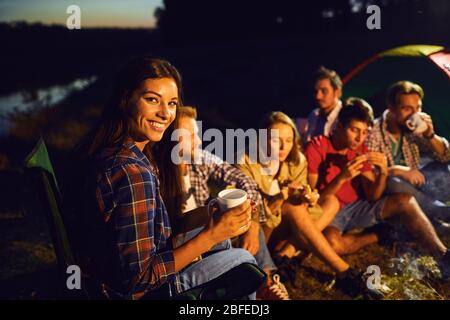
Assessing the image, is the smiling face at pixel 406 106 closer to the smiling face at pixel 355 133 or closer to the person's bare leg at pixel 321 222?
the smiling face at pixel 355 133

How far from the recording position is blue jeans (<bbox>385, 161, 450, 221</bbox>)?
320 cm

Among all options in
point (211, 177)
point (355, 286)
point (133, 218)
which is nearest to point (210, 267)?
point (133, 218)

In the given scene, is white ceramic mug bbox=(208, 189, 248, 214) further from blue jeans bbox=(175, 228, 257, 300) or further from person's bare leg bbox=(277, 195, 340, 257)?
person's bare leg bbox=(277, 195, 340, 257)

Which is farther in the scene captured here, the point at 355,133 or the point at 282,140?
the point at 355,133

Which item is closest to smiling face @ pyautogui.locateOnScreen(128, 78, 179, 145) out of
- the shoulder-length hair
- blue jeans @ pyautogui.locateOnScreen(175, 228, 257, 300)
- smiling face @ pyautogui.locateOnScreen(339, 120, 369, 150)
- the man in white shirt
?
blue jeans @ pyautogui.locateOnScreen(175, 228, 257, 300)

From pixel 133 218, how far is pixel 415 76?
336 centimetres

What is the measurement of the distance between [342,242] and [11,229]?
298 cm

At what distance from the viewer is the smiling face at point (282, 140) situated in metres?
2.73

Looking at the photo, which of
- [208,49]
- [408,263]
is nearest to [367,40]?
[208,49]

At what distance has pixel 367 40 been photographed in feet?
29.1

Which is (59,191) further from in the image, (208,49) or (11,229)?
(208,49)

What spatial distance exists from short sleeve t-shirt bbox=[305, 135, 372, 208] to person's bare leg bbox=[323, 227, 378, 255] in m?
0.26

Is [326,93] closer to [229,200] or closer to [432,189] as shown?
[432,189]

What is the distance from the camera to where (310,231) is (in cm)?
267
